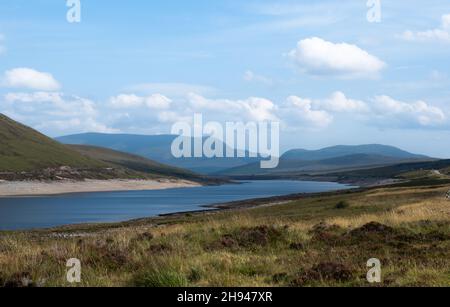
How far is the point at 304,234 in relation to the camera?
19828 mm

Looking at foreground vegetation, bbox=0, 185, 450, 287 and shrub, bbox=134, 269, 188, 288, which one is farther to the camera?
foreground vegetation, bbox=0, 185, 450, 287

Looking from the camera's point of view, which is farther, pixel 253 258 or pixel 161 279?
pixel 253 258

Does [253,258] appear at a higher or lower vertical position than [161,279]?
lower

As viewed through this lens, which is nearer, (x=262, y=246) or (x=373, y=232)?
(x=262, y=246)

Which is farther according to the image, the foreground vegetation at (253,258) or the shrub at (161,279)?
the foreground vegetation at (253,258)

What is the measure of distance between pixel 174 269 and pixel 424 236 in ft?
33.7

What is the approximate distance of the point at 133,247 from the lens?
688 inches
